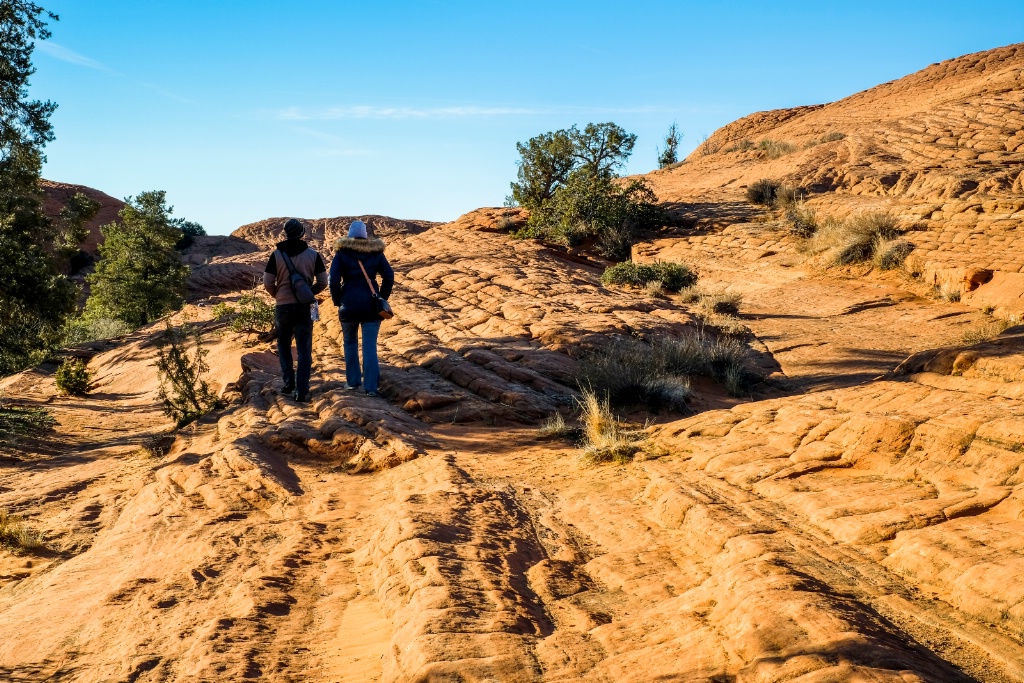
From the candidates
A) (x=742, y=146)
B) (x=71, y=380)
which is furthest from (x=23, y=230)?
(x=742, y=146)

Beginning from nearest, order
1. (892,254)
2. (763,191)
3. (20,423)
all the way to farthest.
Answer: (20,423)
(892,254)
(763,191)

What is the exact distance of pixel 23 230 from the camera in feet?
47.2

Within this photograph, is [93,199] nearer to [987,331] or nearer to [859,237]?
[859,237]

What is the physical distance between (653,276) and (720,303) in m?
2.41

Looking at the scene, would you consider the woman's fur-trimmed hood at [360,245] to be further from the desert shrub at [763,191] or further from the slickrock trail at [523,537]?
the desert shrub at [763,191]

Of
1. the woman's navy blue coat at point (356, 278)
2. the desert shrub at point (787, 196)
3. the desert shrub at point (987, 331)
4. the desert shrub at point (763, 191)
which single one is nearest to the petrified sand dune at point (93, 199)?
the desert shrub at point (763, 191)

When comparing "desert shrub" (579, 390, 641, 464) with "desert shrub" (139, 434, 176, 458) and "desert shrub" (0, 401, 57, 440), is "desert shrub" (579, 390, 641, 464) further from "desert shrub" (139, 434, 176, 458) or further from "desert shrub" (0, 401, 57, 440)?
"desert shrub" (0, 401, 57, 440)

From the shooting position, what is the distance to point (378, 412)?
26.7ft

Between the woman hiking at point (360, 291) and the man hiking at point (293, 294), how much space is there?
263mm

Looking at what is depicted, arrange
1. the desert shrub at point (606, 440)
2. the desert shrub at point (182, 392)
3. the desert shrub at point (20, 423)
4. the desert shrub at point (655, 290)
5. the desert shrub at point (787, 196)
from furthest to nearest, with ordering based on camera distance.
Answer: the desert shrub at point (787, 196) → the desert shrub at point (655, 290) → the desert shrub at point (20, 423) → the desert shrub at point (182, 392) → the desert shrub at point (606, 440)

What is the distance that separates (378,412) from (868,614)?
562 centimetres

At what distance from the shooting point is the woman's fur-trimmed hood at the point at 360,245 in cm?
894

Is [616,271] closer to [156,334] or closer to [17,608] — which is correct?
[156,334]

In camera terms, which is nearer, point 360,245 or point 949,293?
point 360,245
